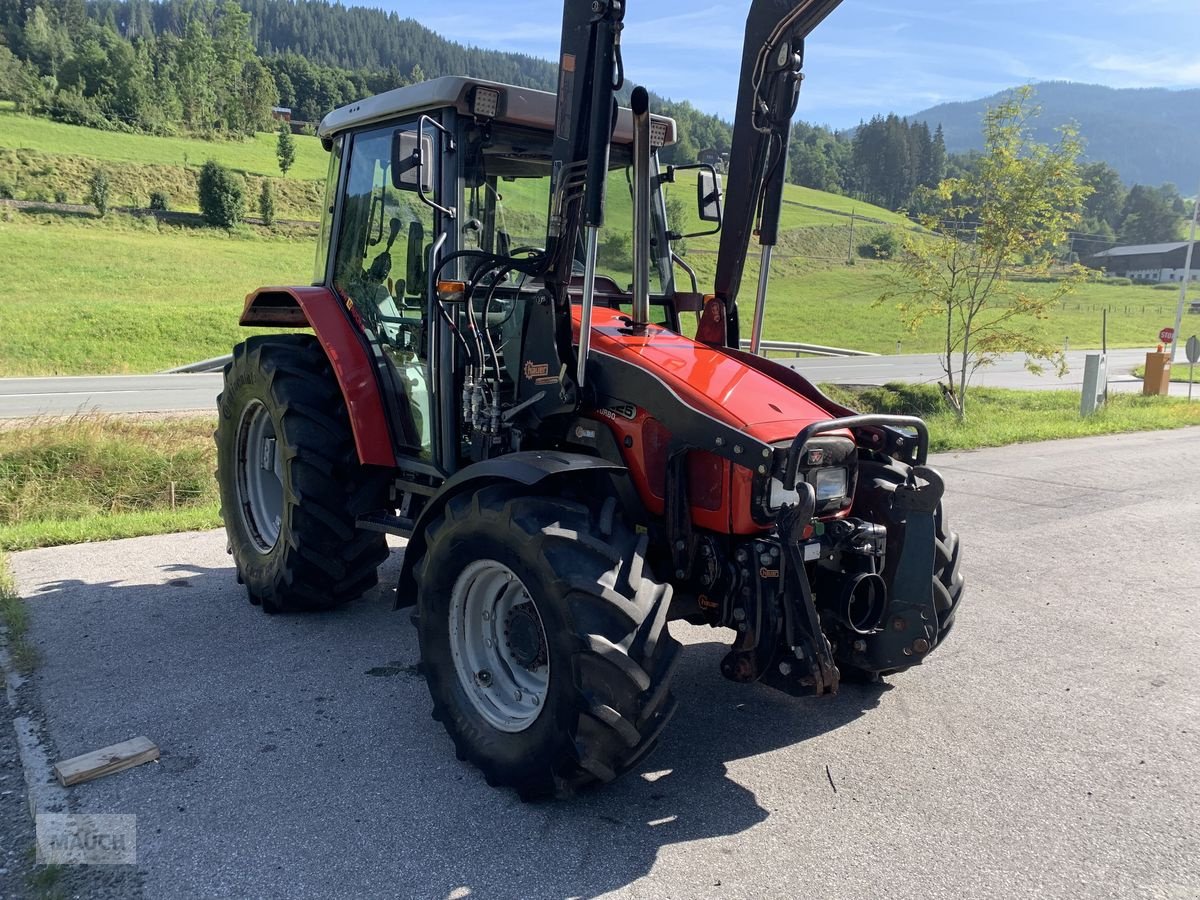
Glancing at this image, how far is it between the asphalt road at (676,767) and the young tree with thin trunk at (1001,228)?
1200 centimetres

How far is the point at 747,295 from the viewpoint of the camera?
4272 centimetres

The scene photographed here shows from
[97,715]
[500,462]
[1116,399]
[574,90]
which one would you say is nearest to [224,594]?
[97,715]

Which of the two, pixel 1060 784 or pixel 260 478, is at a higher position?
pixel 260 478

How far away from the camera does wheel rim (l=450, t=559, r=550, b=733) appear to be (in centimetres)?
363

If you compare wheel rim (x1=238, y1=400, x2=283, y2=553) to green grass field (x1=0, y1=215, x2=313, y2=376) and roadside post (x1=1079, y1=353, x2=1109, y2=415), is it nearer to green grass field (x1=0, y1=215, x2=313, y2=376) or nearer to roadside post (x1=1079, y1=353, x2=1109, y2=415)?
roadside post (x1=1079, y1=353, x2=1109, y2=415)

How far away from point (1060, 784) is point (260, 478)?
4.60 meters

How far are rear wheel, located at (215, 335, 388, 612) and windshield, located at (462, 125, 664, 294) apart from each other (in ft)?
4.55

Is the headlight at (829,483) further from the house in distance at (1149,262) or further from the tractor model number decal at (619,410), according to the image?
the house in distance at (1149,262)

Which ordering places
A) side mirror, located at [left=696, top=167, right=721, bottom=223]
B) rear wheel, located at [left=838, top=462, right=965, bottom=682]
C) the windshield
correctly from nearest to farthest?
rear wheel, located at [left=838, top=462, right=965, bottom=682] → the windshield → side mirror, located at [left=696, top=167, right=721, bottom=223]

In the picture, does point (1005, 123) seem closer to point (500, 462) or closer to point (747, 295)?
point (500, 462)

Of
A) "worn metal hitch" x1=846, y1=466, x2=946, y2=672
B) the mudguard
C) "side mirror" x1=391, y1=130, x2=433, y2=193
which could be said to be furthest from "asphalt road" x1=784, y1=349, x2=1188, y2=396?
the mudguard

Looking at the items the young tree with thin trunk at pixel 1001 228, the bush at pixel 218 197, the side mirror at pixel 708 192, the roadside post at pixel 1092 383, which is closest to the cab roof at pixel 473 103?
the side mirror at pixel 708 192

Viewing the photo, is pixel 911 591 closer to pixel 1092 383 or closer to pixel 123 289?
pixel 1092 383

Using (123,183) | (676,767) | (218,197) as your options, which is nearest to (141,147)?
(123,183)
